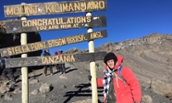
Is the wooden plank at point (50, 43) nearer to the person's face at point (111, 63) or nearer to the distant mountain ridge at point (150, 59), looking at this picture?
the person's face at point (111, 63)

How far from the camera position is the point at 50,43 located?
6.98 metres

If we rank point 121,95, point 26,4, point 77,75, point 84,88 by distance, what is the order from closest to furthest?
point 121,95 < point 26,4 < point 84,88 < point 77,75

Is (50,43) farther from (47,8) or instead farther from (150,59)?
(150,59)

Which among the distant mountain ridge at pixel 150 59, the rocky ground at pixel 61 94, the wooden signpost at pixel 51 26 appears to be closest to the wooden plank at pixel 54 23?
the wooden signpost at pixel 51 26

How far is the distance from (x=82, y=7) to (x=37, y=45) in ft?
5.73

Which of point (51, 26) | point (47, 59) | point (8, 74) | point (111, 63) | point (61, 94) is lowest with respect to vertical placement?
point (8, 74)

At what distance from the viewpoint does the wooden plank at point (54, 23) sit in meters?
6.84

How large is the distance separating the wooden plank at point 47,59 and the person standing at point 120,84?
2.23 metres

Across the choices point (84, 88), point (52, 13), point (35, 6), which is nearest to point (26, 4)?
point (35, 6)

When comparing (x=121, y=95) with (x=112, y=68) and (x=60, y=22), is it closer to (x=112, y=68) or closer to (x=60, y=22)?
(x=112, y=68)

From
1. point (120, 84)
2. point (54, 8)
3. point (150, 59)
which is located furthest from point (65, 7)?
point (150, 59)

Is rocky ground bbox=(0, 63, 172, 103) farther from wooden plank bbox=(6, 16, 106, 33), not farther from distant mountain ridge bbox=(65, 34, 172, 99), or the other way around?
wooden plank bbox=(6, 16, 106, 33)

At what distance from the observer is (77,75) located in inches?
641

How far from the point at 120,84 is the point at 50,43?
2.97 metres
